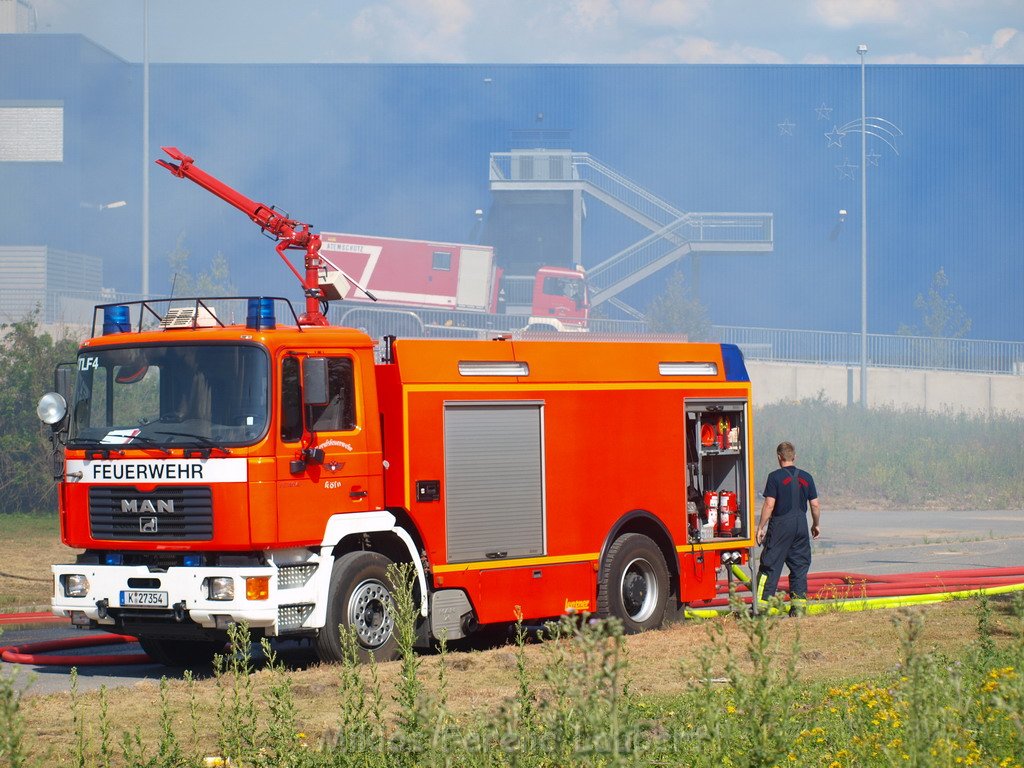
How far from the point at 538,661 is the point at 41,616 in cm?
617

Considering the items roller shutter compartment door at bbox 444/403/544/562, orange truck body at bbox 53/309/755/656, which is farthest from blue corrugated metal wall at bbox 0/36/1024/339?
roller shutter compartment door at bbox 444/403/544/562

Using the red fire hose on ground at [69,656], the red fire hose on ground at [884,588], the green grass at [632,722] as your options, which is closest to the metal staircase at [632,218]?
the red fire hose on ground at [884,588]

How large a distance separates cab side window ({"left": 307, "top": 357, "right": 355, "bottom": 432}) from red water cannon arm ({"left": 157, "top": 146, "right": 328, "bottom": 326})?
852mm

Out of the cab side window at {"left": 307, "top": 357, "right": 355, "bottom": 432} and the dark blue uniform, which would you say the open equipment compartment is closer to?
the dark blue uniform

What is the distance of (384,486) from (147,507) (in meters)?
1.78

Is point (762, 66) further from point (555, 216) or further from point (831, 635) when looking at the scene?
point (831, 635)

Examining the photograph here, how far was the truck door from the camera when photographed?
10.4m

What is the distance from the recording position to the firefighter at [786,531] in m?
13.5

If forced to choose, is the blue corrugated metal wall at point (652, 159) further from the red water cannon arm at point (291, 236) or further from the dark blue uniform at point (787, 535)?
the dark blue uniform at point (787, 535)

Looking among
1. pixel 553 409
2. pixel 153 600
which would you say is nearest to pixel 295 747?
pixel 153 600

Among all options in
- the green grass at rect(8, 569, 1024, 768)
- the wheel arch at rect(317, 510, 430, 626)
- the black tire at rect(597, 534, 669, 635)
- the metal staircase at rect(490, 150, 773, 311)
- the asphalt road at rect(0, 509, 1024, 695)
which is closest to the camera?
the green grass at rect(8, 569, 1024, 768)

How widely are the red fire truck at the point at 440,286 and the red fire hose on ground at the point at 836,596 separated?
130 ft

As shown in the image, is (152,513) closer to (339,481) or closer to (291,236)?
(339,481)

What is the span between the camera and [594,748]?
183 inches
